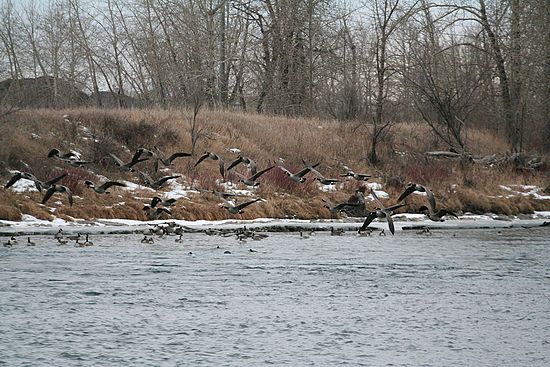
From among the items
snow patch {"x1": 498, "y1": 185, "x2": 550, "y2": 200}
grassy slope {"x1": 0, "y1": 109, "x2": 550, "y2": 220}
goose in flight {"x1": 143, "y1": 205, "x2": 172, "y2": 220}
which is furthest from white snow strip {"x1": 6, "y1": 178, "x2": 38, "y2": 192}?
snow patch {"x1": 498, "y1": 185, "x2": 550, "y2": 200}

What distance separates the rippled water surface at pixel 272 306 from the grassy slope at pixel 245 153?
20.0 feet

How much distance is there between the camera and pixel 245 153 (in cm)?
2816

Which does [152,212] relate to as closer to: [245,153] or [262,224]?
[262,224]

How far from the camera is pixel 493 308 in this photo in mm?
9711

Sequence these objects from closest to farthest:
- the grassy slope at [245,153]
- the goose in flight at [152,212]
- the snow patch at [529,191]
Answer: the goose in flight at [152,212] → the grassy slope at [245,153] → the snow patch at [529,191]

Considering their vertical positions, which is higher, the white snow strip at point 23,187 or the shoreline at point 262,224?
the white snow strip at point 23,187

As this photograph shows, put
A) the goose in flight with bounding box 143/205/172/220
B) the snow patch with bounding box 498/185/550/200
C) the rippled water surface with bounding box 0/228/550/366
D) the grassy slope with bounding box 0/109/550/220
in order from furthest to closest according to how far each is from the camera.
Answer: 1. the snow patch with bounding box 498/185/550/200
2. the grassy slope with bounding box 0/109/550/220
3. the goose in flight with bounding box 143/205/172/220
4. the rippled water surface with bounding box 0/228/550/366

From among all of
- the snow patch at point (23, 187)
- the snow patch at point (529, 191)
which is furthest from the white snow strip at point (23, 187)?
the snow patch at point (529, 191)

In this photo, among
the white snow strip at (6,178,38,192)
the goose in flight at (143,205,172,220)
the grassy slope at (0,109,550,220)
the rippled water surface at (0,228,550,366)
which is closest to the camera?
the rippled water surface at (0,228,550,366)

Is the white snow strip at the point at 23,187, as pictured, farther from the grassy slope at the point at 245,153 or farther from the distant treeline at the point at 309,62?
the distant treeline at the point at 309,62

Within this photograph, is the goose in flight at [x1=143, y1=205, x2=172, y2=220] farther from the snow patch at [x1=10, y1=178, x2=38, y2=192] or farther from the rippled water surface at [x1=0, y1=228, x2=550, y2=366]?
the rippled water surface at [x1=0, y1=228, x2=550, y2=366]

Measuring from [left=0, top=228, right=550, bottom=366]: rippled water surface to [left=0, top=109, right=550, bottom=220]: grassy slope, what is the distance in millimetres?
6085

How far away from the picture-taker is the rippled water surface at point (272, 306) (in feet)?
24.4

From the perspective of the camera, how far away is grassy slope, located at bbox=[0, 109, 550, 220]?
21953 millimetres
